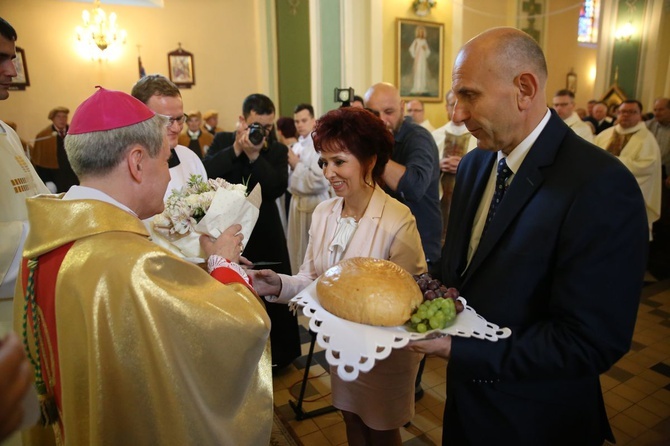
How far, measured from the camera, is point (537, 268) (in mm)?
1373

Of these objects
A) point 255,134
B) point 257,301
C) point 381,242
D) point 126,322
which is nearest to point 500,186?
point 381,242

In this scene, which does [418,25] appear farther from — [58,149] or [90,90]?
[90,90]

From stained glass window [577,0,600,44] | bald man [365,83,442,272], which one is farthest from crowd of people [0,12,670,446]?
stained glass window [577,0,600,44]

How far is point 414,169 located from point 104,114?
2.10 m

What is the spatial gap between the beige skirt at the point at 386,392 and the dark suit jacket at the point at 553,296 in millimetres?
430

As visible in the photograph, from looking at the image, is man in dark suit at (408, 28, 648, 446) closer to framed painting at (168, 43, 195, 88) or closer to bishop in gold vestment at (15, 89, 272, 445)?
bishop in gold vestment at (15, 89, 272, 445)

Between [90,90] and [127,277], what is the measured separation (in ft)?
35.6

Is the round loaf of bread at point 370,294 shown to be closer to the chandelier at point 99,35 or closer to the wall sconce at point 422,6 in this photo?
the wall sconce at point 422,6

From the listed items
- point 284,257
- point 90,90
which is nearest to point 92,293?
point 284,257

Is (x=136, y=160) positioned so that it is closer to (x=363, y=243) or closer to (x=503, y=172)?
(x=363, y=243)

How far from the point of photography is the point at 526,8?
9.77 m

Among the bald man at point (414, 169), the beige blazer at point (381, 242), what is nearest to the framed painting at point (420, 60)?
the bald man at point (414, 169)

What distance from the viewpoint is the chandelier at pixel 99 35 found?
9.29 metres

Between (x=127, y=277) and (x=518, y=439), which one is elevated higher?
(x=127, y=277)
